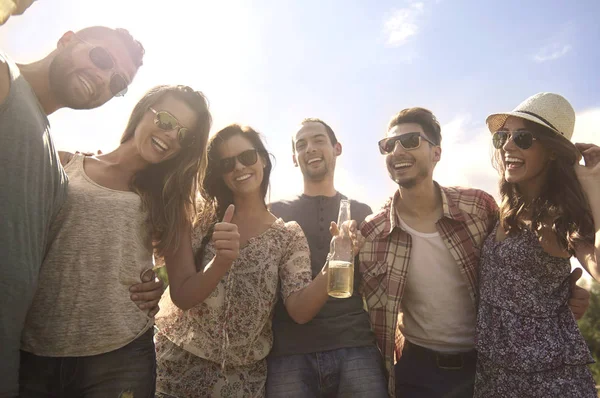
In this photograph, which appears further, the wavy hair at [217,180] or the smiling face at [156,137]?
the wavy hair at [217,180]

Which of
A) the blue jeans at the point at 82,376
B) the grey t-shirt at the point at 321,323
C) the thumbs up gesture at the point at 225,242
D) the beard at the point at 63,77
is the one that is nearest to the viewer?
the blue jeans at the point at 82,376

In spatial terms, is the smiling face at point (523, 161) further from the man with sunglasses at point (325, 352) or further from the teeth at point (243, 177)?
the teeth at point (243, 177)

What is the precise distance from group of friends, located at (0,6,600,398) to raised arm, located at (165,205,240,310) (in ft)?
0.06

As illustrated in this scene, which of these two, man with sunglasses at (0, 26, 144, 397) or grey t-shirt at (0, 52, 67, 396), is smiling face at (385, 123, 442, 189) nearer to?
man with sunglasses at (0, 26, 144, 397)

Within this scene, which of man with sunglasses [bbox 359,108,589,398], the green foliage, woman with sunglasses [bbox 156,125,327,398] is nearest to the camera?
woman with sunglasses [bbox 156,125,327,398]

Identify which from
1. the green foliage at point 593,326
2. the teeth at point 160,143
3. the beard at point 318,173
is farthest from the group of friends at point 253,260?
the green foliage at point 593,326

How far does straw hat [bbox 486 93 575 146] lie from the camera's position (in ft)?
11.8

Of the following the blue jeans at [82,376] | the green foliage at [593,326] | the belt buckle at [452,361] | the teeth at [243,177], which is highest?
the teeth at [243,177]

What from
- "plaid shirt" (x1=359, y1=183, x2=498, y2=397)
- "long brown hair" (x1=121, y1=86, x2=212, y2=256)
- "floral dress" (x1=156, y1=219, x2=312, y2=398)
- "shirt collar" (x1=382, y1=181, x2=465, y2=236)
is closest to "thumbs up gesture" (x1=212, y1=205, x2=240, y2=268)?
"long brown hair" (x1=121, y1=86, x2=212, y2=256)

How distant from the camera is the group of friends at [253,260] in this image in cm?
256

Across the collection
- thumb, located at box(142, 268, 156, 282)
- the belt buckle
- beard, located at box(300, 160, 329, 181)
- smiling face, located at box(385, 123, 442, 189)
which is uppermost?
smiling face, located at box(385, 123, 442, 189)

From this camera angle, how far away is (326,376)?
3703mm

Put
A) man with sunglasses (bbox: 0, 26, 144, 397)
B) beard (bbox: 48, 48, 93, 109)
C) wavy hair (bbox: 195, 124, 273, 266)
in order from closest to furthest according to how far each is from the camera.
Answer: man with sunglasses (bbox: 0, 26, 144, 397)
beard (bbox: 48, 48, 93, 109)
wavy hair (bbox: 195, 124, 273, 266)

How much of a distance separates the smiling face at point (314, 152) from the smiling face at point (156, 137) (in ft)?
6.24
